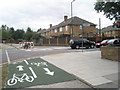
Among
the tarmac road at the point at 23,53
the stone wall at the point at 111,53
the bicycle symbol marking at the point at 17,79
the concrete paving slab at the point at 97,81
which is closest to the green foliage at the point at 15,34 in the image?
the tarmac road at the point at 23,53

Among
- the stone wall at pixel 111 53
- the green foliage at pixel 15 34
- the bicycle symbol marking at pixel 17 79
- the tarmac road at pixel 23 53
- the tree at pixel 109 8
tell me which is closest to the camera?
the bicycle symbol marking at pixel 17 79

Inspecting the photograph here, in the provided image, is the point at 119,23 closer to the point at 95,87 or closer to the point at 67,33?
the point at 95,87

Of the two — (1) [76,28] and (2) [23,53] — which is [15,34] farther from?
(2) [23,53]

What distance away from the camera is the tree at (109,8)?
8218 mm

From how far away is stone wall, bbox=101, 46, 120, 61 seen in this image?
29.9 feet

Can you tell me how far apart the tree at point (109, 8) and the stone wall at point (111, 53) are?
6.39 ft

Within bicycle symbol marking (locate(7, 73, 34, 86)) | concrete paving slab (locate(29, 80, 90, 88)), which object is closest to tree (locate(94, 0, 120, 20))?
concrete paving slab (locate(29, 80, 90, 88))

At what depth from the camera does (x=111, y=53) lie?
31.8 feet

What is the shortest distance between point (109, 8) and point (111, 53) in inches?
116

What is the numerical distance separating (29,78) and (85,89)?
101 inches

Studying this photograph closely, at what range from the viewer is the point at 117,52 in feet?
29.9

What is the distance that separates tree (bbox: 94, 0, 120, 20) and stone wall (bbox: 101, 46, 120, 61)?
1.95 m

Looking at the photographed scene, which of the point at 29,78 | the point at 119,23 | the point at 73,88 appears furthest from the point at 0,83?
the point at 119,23

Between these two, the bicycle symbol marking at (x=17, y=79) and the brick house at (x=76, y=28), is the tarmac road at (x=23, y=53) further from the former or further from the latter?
the brick house at (x=76, y=28)
